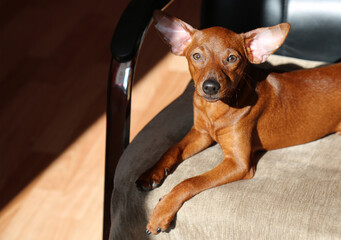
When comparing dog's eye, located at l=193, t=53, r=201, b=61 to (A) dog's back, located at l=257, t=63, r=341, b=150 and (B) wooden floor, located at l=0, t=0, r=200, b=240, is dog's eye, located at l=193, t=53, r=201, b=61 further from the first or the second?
(B) wooden floor, located at l=0, t=0, r=200, b=240

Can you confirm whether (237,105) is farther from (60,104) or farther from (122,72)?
(60,104)

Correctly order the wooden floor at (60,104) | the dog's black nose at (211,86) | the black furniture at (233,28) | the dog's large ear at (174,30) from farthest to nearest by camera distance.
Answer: the wooden floor at (60,104)
the black furniture at (233,28)
the dog's large ear at (174,30)
the dog's black nose at (211,86)

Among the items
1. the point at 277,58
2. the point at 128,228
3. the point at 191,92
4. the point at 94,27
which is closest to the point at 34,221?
the point at 128,228

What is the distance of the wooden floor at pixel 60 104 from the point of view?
8.05ft

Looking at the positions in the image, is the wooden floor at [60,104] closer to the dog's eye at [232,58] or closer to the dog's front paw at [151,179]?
the dog's front paw at [151,179]

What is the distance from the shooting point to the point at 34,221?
2410 millimetres

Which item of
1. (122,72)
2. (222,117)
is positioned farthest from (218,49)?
(122,72)

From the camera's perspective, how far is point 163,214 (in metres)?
1.63

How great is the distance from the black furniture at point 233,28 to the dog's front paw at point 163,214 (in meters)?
0.35

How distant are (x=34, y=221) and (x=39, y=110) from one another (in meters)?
0.85

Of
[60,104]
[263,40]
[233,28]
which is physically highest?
[263,40]

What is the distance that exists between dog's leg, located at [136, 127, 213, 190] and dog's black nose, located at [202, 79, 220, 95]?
340 millimetres

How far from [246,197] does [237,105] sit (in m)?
0.33

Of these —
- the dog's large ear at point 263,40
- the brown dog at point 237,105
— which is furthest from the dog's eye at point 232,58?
the dog's large ear at point 263,40
